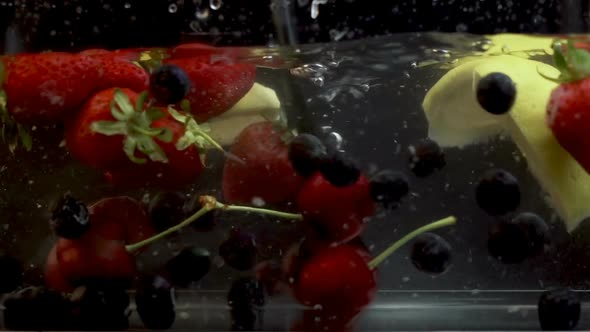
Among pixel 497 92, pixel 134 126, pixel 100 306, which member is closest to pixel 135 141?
pixel 134 126

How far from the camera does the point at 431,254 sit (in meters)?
0.46

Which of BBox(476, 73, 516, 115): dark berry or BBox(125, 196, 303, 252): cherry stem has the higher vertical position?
BBox(476, 73, 516, 115): dark berry

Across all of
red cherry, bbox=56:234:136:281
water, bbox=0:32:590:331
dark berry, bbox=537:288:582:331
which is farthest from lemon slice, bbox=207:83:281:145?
dark berry, bbox=537:288:582:331

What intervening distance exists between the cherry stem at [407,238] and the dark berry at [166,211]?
14cm

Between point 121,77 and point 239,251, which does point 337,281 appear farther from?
point 121,77

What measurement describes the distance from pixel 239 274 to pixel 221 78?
0.14 meters

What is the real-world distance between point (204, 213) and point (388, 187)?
13 centimetres

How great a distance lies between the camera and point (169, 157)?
0.47 m

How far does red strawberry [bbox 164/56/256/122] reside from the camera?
1.60 ft

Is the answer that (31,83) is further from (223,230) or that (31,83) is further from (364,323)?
(364,323)

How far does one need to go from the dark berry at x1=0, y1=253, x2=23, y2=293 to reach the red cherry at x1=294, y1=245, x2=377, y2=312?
207 millimetres

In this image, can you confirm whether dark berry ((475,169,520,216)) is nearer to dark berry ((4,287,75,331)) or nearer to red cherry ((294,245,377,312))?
red cherry ((294,245,377,312))

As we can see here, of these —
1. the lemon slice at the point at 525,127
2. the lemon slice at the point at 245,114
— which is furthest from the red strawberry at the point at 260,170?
the lemon slice at the point at 525,127

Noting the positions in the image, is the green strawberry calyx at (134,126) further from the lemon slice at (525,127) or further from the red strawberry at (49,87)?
the lemon slice at (525,127)
